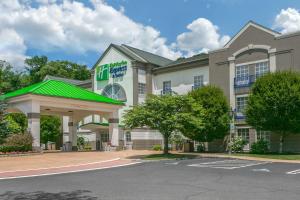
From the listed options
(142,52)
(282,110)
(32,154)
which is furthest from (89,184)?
(142,52)

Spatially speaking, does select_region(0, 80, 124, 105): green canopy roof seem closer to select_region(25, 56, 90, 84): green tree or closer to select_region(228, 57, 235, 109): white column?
select_region(228, 57, 235, 109): white column

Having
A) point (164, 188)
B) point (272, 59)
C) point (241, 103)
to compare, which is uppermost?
point (272, 59)

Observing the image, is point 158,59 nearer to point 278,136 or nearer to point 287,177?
point 278,136

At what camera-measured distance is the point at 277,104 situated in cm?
3022

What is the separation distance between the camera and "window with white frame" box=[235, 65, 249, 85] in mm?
36688

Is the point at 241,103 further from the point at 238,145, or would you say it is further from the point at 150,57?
the point at 150,57

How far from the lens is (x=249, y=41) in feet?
120

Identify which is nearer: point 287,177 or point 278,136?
point 287,177

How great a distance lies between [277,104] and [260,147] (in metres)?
5.05

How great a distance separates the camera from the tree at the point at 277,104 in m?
29.9

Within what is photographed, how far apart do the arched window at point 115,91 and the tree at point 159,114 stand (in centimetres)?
1692

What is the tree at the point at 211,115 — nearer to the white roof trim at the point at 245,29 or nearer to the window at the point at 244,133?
the window at the point at 244,133

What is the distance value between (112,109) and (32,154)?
35.0 ft

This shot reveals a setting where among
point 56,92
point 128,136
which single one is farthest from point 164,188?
point 128,136
